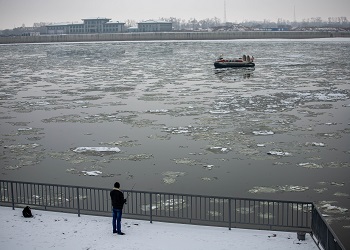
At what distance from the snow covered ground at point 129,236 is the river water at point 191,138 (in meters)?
2.70

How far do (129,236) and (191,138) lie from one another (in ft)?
40.7

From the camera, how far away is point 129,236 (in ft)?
40.8

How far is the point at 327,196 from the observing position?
1622 centimetres

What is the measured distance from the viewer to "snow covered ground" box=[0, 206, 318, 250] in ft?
38.9

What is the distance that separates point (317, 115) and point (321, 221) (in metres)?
19.3

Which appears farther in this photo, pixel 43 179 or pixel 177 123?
pixel 177 123

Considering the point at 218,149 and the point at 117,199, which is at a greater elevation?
the point at 117,199

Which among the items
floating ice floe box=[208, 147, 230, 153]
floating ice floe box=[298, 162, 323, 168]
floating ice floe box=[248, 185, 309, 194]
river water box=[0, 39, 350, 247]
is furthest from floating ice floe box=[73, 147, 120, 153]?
floating ice floe box=[298, 162, 323, 168]

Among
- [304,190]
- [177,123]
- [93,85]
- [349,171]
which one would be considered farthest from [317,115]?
[93,85]

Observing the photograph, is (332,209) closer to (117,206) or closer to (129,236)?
(129,236)

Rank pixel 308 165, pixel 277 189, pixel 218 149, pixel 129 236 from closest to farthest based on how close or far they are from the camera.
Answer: pixel 129 236, pixel 277 189, pixel 308 165, pixel 218 149

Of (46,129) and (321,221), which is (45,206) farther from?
(46,129)

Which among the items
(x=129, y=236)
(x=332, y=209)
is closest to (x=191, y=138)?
(x=332, y=209)

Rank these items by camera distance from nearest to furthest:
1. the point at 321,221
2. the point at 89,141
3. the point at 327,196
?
1. the point at 321,221
2. the point at 327,196
3. the point at 89,141
